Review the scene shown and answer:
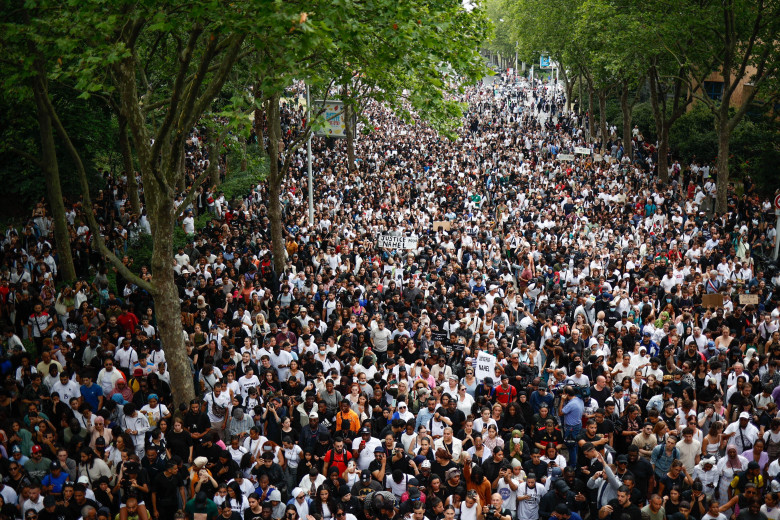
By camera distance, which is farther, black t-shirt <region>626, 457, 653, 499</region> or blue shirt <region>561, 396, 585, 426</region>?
blue shirt <region>561, 396, 585, 426</region>

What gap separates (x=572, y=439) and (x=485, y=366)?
1.87m

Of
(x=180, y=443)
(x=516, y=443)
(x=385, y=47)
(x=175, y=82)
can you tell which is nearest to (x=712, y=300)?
(x=516, y=443)

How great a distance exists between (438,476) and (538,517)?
4.17ft

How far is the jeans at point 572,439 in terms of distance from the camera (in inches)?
388

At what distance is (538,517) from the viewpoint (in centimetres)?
871

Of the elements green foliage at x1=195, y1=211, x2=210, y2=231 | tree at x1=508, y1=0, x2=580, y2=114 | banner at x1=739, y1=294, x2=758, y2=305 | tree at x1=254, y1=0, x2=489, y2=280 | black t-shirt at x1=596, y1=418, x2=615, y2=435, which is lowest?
black t-shirt at x1=596, y1=418, x2=615, y2=435

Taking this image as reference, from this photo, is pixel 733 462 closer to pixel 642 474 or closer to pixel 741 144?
pixel 642 474

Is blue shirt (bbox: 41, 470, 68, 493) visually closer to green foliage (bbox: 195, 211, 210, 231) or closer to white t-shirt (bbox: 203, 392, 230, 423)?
→ white t-shirt (bbox: 203, 392, 230, 423)

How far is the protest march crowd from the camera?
880 centimetres

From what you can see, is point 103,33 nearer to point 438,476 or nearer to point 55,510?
point 55,510

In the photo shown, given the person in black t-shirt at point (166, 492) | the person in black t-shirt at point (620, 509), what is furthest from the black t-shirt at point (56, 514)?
the person in black t-shirt at point (620, 509)

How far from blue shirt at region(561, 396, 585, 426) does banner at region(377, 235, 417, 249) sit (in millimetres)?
8483

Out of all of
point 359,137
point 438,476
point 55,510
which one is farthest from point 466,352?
point 359,137

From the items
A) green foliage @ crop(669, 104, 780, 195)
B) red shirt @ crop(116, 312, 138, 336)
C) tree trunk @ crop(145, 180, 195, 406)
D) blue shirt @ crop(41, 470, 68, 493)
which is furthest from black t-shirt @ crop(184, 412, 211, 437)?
green foliage @ crop(669, 104, 780, 195)
